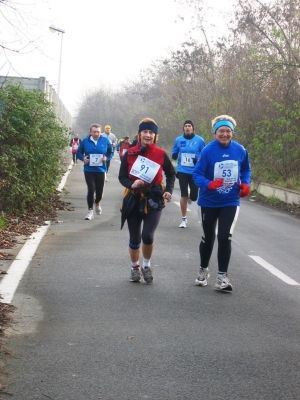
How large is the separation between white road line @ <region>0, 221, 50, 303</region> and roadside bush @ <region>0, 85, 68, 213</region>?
5.50 ft

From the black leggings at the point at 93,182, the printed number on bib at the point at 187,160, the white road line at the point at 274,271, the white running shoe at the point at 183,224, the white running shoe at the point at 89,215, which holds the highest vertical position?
the printed number on bib at the point at 187,160

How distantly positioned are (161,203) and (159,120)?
46929 millimetres

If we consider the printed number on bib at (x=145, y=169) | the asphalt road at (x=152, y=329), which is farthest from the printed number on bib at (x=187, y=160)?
the printed number on bib at (x=145, y=169)

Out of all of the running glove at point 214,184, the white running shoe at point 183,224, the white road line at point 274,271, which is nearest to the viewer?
the running glove at point 214,184

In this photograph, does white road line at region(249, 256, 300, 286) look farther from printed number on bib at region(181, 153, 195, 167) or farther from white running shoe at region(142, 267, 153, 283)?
printed number on bib at region(181, 153, 195, 167)

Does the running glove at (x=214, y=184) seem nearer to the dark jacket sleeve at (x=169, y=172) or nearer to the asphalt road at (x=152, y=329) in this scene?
the dark jacket sleeve at (x=169, y=172)

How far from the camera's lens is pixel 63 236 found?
12.1m

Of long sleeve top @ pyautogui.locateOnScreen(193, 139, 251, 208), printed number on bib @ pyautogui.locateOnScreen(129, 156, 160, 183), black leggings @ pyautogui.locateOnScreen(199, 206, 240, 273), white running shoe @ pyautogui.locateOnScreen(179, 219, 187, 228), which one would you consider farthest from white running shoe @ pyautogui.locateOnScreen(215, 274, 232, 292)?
white running shoe @ pyautogui.locateOnScreen(179, 219, 187, 228)

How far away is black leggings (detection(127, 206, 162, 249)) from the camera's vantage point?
8336mm

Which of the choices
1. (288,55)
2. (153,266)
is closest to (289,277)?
(153,266)

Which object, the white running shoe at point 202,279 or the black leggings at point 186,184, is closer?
the white running shoe at point 202,279

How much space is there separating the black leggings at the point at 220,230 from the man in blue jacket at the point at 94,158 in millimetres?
6192

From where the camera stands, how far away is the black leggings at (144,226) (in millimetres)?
8336

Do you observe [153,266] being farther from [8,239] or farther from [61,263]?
[8,239]
